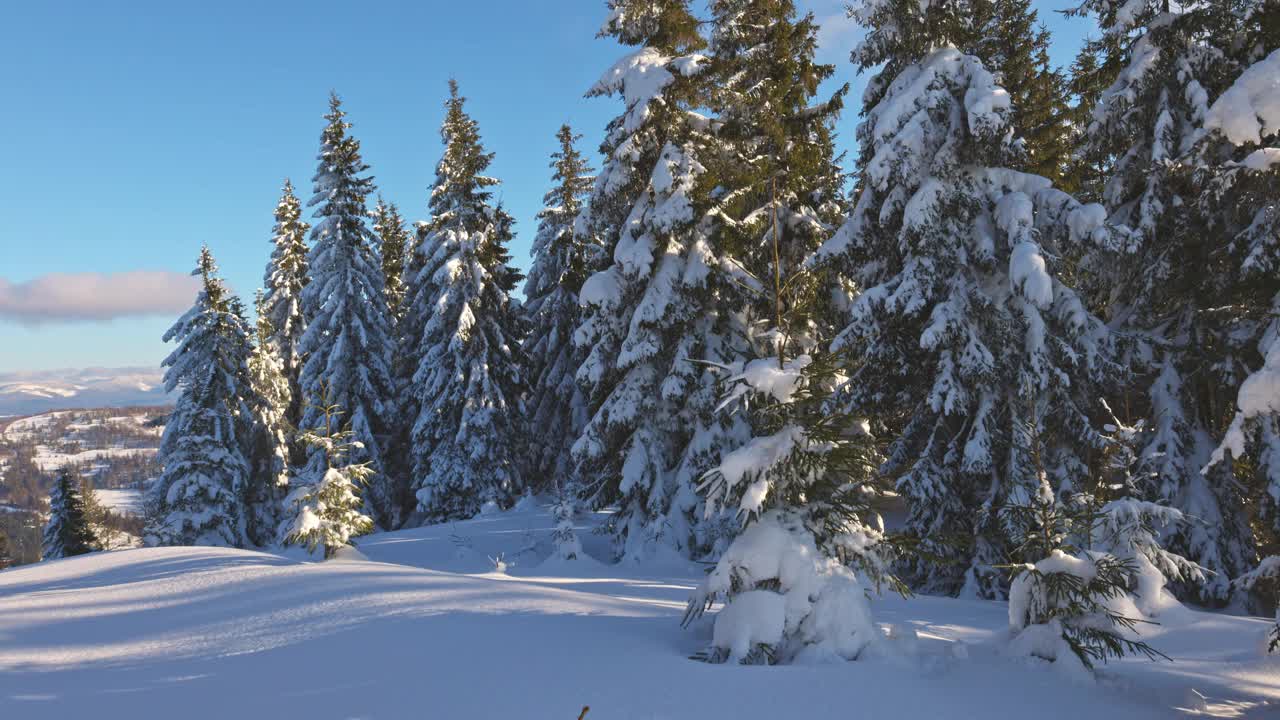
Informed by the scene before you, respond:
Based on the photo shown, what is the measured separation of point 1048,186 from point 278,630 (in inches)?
489

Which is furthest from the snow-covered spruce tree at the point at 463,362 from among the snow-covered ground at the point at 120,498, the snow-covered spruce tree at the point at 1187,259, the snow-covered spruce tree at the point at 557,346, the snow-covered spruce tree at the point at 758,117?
the snow-covered ground at the point at 120,498

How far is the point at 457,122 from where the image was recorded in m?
24.8

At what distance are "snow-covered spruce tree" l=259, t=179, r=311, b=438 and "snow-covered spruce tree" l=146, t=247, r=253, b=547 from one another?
4.69 m

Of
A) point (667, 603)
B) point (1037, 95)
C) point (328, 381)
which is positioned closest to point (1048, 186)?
point (667, 603)

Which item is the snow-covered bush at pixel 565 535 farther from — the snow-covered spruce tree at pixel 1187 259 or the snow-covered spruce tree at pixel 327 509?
the snow-covered spruce tree at pixel 1187 259

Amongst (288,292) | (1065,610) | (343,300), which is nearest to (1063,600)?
(1065,610)

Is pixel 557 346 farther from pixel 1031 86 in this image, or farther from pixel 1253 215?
pixel 1253 215

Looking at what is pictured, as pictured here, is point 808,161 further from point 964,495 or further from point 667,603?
point 964,495

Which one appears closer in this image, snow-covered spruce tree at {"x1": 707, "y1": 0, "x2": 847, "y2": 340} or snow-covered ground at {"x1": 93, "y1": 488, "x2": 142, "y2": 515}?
snow-covered spruce tree at {"x1": 707, "y1": 0, "x2": 847, "y2": 340}

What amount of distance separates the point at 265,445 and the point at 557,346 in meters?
12.7

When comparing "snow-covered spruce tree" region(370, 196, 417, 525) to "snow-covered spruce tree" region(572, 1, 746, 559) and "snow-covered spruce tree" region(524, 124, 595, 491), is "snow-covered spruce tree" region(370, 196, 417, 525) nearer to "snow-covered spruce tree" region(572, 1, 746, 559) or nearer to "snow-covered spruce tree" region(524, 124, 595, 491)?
"snow-covered spruce tree" region(524, 124, 595, 491)

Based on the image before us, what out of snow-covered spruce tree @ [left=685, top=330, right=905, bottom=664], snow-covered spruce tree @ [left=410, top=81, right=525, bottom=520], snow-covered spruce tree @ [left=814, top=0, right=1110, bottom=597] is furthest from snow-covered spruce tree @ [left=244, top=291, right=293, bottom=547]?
snow-covered spruce tree @ [left=685, top=330, right=905, bottom=664]

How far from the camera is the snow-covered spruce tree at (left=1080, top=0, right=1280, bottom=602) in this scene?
10.6 meters

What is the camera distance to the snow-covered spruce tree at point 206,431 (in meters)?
22.9
